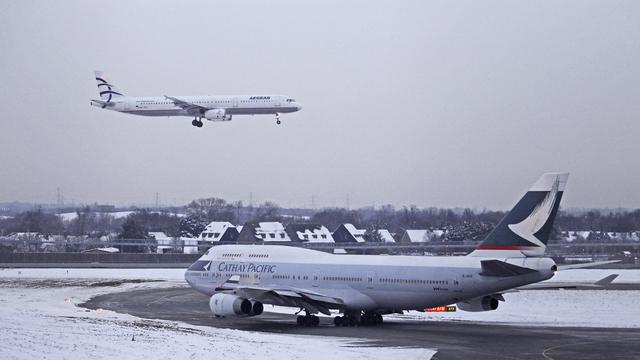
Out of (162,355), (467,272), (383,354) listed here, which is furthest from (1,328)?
(467,272)

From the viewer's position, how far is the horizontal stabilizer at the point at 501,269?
31.3m

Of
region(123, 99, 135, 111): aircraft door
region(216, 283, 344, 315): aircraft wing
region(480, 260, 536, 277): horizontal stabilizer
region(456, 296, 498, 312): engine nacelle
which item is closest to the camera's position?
region(480, 260, 536, 277): horizontal stabilizer

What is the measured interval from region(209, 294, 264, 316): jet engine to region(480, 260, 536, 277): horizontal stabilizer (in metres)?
10.2

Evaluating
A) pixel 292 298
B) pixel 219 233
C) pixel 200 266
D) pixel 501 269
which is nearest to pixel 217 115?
pixel 200 266

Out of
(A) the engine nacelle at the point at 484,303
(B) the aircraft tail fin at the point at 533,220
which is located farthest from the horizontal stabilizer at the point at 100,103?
(B) the aircraft tail fin at the point at 533,220

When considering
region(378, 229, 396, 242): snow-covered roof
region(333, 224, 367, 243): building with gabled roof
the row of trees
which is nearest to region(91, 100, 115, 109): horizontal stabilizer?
the row of trees

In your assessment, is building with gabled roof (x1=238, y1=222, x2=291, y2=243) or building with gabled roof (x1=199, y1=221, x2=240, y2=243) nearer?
building with gabled roof (x1=238, y1=222, x2=291, y2=243)

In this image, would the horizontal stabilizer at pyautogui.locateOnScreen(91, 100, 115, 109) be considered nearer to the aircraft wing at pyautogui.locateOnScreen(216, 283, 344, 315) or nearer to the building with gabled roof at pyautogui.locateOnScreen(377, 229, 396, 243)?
the building with gabled roof at pyautogui.locateOnScreen(377, 229, 396, 243)

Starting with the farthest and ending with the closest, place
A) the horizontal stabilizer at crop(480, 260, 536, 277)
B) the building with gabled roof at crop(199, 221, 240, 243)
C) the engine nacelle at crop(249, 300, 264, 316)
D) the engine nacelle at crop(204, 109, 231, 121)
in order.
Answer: the building with gabled roof at crop(199, 221, 240, 243) → the engine nacelle at crop(204, 109, 231, 121) → the engine nacelle at crop(249, 300, 264, 316) → the horizontal stabilizer at crop(480, 260, 536, 277)

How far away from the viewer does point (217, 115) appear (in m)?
75.4

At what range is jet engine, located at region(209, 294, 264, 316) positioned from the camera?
3641 centimetres

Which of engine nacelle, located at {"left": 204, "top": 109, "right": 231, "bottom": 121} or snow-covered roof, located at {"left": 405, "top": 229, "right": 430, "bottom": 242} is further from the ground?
engine nacelle, located at {"left": 204, "top": 109, "right": 231, "bottom": 121}

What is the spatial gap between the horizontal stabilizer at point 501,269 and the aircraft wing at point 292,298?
7325 mm

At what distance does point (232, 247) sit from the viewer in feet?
142
